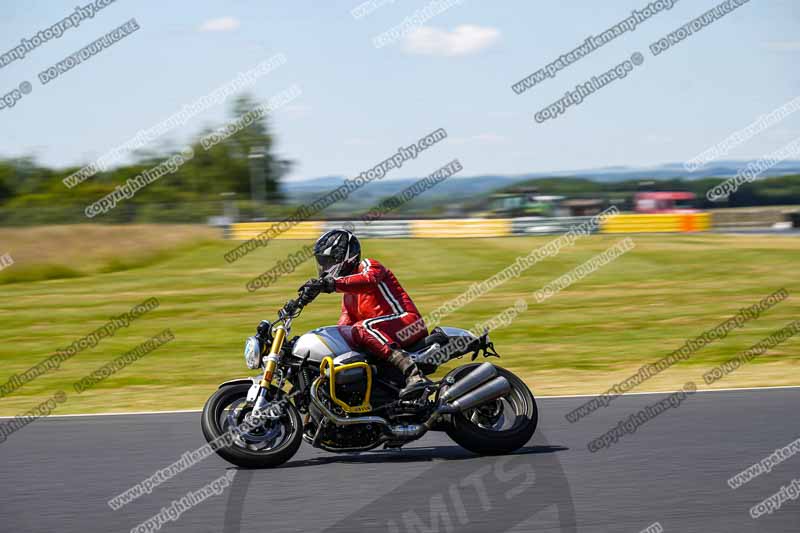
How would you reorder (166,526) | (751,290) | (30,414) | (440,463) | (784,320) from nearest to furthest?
(166,526), (440,463), (30,414), (784,320), (751,290)

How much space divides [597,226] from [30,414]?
28442 mm

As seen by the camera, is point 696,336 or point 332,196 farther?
point 332,196

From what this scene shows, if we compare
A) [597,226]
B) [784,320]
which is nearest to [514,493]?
[784,320]

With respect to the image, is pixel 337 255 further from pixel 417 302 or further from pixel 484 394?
pixel 417 302

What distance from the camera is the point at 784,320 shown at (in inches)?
657

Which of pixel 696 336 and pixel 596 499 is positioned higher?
pixel 596 499

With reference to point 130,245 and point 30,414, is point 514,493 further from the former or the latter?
point 130,245

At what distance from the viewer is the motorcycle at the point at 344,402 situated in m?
6.91

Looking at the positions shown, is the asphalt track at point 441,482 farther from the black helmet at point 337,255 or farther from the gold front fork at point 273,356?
the black helmet at point 337,255

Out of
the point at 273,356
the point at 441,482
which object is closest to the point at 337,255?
the point at 273,356

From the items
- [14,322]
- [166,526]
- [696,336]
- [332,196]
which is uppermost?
[166,526]

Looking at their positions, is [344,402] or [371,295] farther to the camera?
[371,295]

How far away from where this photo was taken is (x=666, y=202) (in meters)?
45.0

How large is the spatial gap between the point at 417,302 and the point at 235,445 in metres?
13.5
